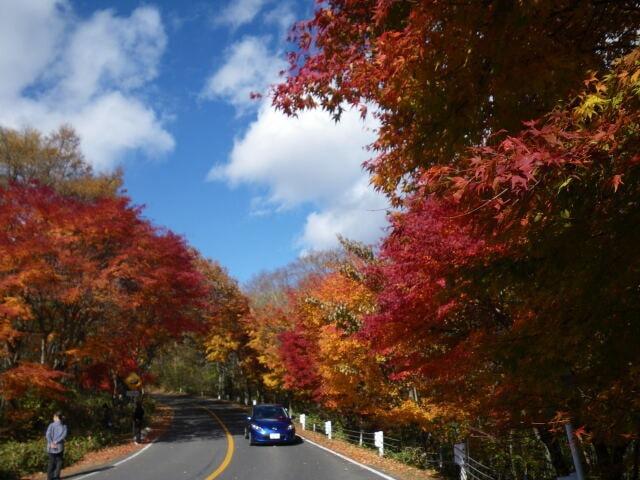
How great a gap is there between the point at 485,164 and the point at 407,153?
1743mm

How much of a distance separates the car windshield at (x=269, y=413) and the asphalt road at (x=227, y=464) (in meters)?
1.16

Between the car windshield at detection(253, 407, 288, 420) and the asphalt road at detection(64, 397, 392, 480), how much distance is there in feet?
3.81

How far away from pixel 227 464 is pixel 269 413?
6.01 metres

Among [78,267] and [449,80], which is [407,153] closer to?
[449,80]

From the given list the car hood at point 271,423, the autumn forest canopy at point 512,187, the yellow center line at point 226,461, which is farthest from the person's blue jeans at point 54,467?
the autumn forest canopy at point 512,187

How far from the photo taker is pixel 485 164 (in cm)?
285

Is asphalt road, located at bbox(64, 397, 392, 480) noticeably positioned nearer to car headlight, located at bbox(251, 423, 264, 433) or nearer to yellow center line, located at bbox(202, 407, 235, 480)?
yellow center line, located at bbox(202, 407, 235, 480)

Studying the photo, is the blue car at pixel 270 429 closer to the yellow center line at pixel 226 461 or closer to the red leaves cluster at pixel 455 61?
the yellow center line at pixel 226 461

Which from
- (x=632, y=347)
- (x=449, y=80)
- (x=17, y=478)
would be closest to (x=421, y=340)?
(x=632, y=347)

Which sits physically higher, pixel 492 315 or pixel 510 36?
pixel 510 36

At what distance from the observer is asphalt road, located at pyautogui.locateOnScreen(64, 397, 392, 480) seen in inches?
494

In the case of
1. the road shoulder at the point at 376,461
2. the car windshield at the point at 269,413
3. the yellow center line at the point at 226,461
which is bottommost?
the road shoulder at the point at 376,461

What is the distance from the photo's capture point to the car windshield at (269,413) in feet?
65.6

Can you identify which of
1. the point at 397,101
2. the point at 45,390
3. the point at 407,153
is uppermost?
the point at 397,101
